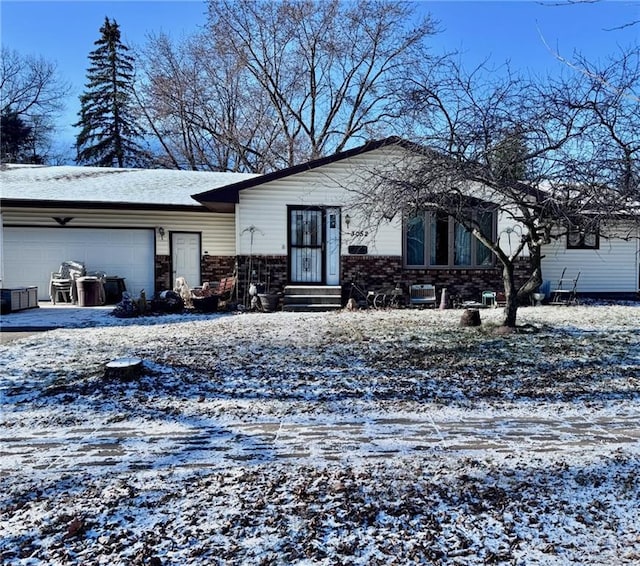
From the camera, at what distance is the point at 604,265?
14719 millimetres

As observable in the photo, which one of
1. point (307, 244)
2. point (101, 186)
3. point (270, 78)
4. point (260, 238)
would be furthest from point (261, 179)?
point (270, 78)

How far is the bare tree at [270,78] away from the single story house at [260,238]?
36.8ft

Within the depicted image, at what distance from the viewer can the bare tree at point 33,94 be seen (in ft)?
93.9

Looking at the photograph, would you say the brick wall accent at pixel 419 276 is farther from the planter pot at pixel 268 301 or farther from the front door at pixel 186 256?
the front door at pixel 186 256

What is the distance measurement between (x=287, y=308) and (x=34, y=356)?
6.15m

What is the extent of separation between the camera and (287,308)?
1171 centimetres

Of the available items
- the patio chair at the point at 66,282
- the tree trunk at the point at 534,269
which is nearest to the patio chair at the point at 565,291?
the tree trunk at the point at 534,269

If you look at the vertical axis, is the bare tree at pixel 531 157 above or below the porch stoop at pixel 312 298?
above

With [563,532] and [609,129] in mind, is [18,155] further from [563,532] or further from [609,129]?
[563,532]

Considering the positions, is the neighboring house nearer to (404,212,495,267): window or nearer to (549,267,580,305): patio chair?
(404,212,495,267): window

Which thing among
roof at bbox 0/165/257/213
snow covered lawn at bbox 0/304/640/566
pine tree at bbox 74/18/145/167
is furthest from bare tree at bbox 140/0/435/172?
snow covered lawn at bbox 0/304/640/566

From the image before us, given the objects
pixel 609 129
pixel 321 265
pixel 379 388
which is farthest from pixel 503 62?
pixel 321 265

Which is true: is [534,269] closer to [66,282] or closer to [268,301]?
[268,301]

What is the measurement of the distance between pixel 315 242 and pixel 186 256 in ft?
14.7
